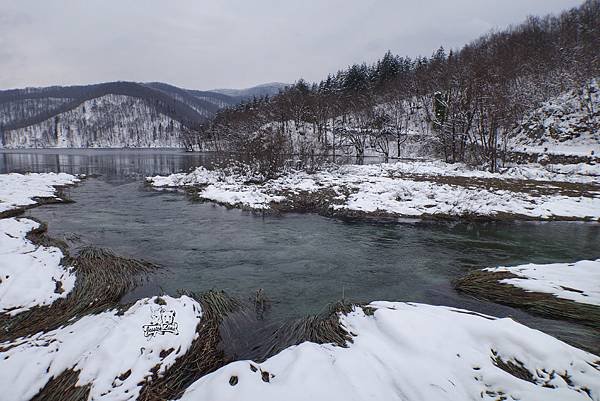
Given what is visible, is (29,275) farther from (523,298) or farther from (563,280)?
(563,280)

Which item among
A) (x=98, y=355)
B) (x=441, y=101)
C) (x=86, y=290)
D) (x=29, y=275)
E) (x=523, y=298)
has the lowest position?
(x=523, y=298)

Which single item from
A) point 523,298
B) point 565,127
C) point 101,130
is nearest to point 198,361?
point 523,298

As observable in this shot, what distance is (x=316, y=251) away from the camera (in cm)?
1097

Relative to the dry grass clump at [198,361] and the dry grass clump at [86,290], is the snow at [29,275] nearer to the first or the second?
the dry grass clump at [86,290]

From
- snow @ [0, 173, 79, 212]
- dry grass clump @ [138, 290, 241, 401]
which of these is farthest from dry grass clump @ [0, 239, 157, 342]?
snow @ [0, 173, 79, 212]

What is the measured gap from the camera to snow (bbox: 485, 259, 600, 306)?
6.69 m

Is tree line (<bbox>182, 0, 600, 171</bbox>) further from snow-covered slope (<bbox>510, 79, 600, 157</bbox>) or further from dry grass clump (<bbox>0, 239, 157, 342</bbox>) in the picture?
dry grass clump (<bbox>0, 239, 157, 342</bbox>)

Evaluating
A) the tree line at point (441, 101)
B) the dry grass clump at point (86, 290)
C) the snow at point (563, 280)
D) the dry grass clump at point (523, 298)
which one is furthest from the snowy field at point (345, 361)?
the tree line at point (441, 101)

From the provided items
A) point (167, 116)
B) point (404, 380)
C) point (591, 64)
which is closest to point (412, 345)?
point (404, 380)

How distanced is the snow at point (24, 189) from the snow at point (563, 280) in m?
22.8

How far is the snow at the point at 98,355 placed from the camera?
4.09m

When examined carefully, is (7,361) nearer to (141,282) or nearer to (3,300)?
(3,300)
